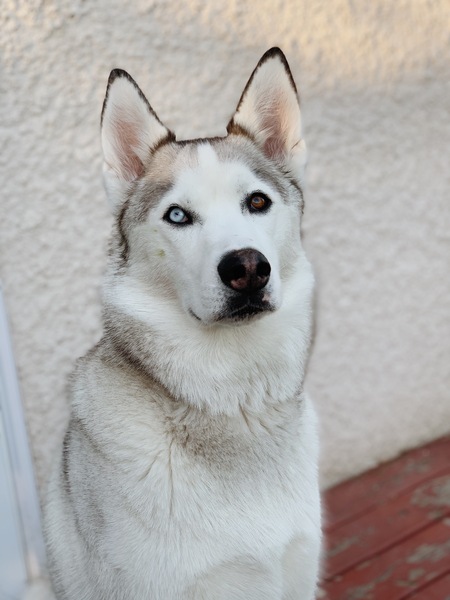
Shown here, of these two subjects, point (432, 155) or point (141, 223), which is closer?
point (141, 223)

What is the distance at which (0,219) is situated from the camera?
2.75 meters

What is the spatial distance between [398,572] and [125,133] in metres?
2.02

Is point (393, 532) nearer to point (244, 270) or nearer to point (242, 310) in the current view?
point (242, 310)

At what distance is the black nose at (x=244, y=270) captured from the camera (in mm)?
1553

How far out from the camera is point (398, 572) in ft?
9.19

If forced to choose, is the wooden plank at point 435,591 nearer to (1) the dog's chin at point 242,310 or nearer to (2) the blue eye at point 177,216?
(1) the dog's chin at point 242,310

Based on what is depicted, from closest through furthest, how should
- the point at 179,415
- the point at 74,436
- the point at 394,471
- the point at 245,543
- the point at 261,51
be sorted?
the point at 245,543, the point at 179,415, the point at 74,436, the point at 261,51, the point at 394,471

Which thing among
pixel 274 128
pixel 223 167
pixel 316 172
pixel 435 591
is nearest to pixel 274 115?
pixel 274 128

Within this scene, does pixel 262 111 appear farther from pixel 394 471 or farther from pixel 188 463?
pixel 394 471

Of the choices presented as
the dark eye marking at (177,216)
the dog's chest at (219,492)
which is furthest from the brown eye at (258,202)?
the dog's chest at (219,492)

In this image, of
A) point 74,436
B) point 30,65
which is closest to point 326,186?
point 30,65

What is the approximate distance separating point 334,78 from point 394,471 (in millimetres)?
1972

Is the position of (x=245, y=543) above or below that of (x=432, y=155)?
below

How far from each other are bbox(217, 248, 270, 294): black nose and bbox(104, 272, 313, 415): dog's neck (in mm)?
218
